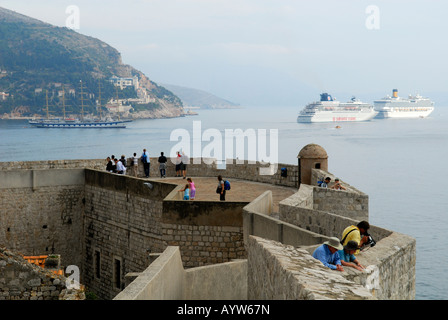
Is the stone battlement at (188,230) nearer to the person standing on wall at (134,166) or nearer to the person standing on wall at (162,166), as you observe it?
the person standing on wall at (162,166)

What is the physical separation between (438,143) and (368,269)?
12276cm

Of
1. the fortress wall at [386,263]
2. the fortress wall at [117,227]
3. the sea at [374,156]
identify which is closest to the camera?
the fortress wall at [386,263]

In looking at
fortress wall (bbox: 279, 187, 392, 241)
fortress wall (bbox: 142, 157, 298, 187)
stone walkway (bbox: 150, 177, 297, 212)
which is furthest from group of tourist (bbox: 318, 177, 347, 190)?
fortress wall (bbox: 142, 157, 298, 187)

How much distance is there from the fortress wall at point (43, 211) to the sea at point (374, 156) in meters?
20.2

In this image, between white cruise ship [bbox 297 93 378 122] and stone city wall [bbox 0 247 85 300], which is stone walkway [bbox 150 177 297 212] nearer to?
stone city wall [bbox 0 247 85 300]

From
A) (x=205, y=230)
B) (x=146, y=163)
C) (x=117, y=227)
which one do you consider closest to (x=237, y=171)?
(x=146, y=163)

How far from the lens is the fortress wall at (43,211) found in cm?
2236

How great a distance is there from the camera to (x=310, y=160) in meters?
22.0

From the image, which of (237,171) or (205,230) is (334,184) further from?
(237,171)

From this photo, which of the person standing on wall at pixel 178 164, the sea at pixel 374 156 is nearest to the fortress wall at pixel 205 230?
the person standing on wall at pixel 178 164

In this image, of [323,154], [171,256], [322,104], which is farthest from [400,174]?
[322,104]

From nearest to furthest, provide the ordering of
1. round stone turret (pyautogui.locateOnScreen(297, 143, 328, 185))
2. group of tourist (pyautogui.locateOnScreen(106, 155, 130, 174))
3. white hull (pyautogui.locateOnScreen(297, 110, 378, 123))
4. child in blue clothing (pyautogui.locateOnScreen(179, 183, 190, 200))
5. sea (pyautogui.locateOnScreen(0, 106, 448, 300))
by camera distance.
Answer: child in blue clothing (pyautogui.locateOnScreen(179, 183, 190, 200)), round stone turret (pyautogui.locateOnScreen(297, 143, 328, 185)), group of tourist (pyautogui.locateOnScreen(106, 155, 130, 174)), sea (pyautogui.locateOnScreen(0, 106, 448, 300)), white hull (pyautogui.locateOnScreen(297, 110, 378, 123))

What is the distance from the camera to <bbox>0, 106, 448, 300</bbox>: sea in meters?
46.9

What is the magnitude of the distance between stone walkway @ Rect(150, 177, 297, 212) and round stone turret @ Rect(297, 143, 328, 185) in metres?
0.71
